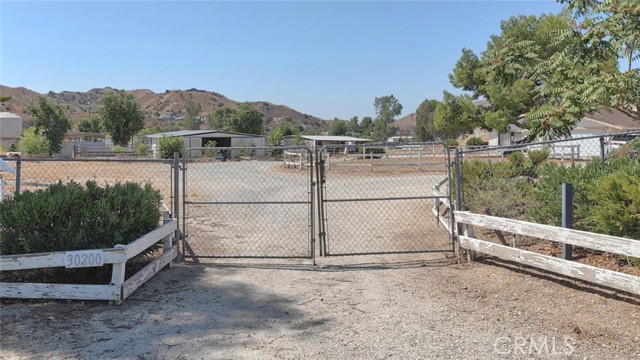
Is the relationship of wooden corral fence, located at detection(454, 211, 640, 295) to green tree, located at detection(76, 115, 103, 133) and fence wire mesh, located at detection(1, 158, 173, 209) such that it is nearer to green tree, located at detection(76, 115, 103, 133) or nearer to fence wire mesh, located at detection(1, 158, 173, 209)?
fence wire mesh, located at detection(1, 158, 173, 209)

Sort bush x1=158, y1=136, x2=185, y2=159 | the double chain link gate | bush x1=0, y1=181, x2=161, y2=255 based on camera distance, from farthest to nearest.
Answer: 1. bush x1=158, y1=136, x2=185, y2=159
2. the double chain link gate
3. bush x1=0, y1=181, x2=161, y2=255

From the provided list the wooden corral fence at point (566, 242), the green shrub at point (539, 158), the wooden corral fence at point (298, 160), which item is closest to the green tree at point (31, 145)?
the wooden corral fence at point (298, 160)

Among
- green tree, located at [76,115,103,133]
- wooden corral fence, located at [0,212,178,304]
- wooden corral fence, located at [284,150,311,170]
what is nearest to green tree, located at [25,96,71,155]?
wooden corral fence, located at [284,150,311,170]

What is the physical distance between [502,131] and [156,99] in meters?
152

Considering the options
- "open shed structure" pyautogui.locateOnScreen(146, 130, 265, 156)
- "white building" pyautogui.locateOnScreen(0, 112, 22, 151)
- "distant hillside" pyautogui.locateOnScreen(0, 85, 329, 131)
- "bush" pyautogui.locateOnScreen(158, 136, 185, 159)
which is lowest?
"white building" pyautogui.locateOnScreen(0, 112, 22, 151)

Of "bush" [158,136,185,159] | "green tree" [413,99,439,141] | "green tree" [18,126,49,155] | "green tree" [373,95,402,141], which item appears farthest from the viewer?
"green tree" [373,95,402,141]

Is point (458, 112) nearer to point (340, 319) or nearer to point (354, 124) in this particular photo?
point (340, 319)

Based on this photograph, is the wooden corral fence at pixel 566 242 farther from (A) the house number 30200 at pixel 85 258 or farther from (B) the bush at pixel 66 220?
(A) the house number 30200 at pixel 85 258

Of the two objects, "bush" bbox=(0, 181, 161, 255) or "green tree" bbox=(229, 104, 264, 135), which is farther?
"green tree" bbox=(229, 104, 264, 135)

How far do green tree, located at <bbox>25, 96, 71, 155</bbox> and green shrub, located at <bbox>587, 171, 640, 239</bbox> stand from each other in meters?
64.6

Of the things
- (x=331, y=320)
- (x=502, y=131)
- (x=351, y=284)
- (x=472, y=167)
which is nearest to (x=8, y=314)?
(x=331, y=320)

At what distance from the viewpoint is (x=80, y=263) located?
208 inches

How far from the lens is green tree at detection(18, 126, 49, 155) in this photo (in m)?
51.5

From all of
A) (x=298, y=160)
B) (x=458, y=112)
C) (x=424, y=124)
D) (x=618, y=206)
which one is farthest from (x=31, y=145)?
(x=424, y=124)
